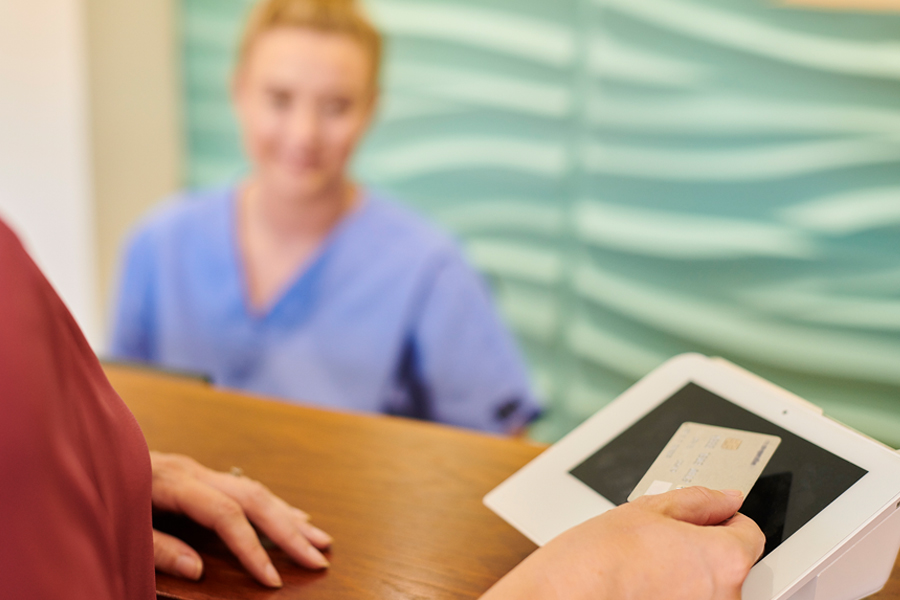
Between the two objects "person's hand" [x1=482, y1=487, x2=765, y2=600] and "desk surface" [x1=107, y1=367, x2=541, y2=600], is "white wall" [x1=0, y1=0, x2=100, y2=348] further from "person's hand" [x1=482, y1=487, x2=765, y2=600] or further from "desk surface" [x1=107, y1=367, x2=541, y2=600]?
"person's hand" [x1=482, y1=487, x2=765, y2=600]

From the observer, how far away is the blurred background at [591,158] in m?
1.68

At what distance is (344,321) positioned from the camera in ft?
5.78

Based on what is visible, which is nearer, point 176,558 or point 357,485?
point 176,558

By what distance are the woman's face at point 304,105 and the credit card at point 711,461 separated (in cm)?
131

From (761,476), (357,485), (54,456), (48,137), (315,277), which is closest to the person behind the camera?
Result: (54,456)

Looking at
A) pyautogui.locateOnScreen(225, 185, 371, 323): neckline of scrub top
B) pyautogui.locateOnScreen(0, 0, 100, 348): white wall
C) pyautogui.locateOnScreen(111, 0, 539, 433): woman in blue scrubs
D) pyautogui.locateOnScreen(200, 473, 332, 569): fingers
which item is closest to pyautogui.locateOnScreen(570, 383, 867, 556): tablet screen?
pyautogui.locateOnScreen(200, 473, 332, 569): fingers

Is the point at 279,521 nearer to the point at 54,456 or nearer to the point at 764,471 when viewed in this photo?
the point at 54,456

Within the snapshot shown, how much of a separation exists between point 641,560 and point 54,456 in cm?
30

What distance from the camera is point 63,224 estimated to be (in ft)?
6.63

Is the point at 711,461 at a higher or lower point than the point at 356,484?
higher

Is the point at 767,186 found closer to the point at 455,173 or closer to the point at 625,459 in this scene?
the point at 455,173

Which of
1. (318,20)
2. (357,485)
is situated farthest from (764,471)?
(318,20)

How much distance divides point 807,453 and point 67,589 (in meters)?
0.46

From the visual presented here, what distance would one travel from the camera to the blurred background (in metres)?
1.68
